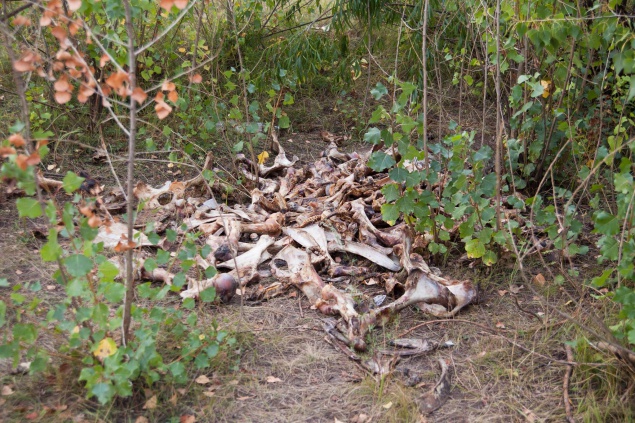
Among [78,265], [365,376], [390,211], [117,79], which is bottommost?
[365,376]

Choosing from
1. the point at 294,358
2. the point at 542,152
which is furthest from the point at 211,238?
the point at 542,152

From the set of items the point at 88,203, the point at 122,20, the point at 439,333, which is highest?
the point at 122,20

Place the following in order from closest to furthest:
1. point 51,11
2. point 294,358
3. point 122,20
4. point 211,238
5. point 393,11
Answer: point 51,11
point 294,358
point 211,238
point 122,20
point 393,11

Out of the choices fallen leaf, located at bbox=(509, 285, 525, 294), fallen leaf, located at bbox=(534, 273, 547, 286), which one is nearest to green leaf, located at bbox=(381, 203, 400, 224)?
fallen leaf, located at bbox=(509, 285, 525, 294)

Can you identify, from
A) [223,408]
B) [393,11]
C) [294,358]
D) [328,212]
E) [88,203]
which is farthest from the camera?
[393,11]

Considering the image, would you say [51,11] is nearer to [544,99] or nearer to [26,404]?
[26,404]

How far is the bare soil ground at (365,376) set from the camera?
249 centimetres

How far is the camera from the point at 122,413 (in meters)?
2.44

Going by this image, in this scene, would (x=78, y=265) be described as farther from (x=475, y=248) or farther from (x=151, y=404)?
(x=475, y=248)

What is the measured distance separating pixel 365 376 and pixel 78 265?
4.17 ft

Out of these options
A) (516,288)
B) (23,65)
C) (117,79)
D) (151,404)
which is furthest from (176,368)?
(516,288)

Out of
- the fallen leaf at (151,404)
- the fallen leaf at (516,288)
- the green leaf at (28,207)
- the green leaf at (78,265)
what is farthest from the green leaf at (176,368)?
the fallen leaf at (516,288)

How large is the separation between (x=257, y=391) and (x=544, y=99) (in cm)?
260

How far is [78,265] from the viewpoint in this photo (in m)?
2.19
